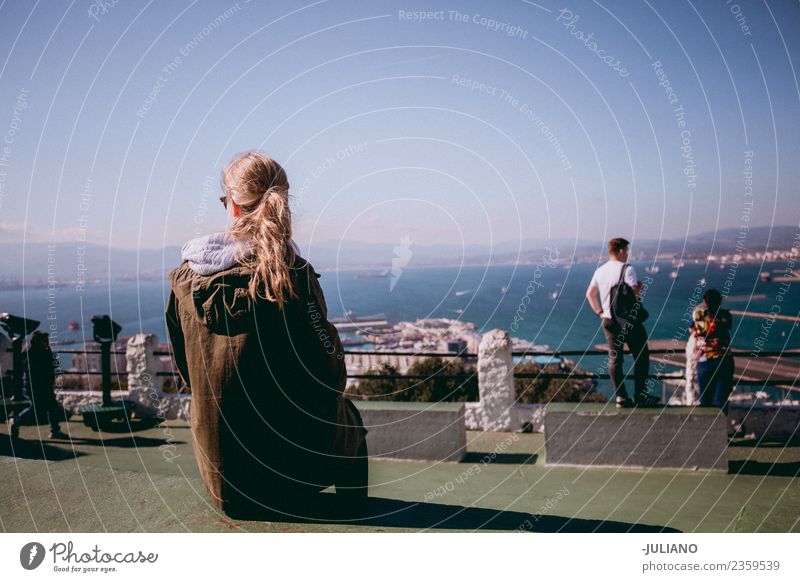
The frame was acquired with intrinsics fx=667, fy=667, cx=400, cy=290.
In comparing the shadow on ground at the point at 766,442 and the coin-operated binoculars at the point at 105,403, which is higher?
the coin-operated binoculars at the point at 105,403

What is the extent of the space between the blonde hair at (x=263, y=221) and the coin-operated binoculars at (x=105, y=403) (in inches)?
238

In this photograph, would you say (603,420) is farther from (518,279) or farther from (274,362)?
(518,279)

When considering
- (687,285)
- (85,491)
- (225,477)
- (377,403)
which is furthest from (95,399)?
(687,285)

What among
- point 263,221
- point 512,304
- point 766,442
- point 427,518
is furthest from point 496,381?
point 512,304

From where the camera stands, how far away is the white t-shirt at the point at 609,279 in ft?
19.8

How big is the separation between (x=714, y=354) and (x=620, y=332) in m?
1.46

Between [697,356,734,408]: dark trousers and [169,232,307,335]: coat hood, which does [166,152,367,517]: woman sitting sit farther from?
[697,356,734,408]: dark trousers

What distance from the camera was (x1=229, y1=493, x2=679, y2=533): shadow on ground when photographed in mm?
2838

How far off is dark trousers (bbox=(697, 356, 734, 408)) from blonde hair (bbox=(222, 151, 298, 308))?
18.2ft

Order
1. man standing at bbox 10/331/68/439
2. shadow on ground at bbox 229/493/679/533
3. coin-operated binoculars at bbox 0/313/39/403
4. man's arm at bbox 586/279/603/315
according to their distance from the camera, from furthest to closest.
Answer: coin-operated binoculars at bbox 0/313/39/403
man standing at bbox 10/331/68/439
man's arm at bbox 586/279/603/315
shadow on ground at bbox 229/493/679/533

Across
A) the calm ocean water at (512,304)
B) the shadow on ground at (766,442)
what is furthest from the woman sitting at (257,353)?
the calm ocean water at (512,304)

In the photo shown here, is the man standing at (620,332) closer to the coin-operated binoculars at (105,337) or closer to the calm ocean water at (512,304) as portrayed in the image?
the coin-operated binoculars at (105,337)

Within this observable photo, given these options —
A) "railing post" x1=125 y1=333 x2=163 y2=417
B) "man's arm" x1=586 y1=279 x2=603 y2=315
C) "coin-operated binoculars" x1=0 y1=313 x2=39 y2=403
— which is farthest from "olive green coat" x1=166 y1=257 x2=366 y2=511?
"railing post" x1=125 y1=333 x2=163 y2=417

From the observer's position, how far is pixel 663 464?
5648mm
